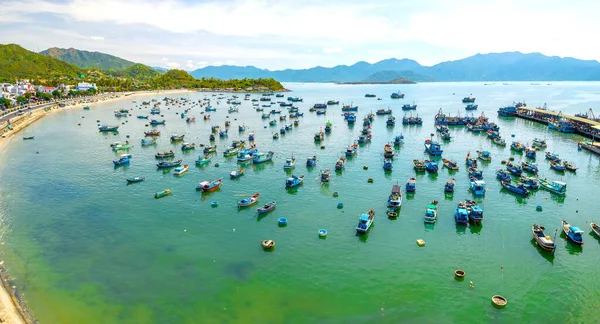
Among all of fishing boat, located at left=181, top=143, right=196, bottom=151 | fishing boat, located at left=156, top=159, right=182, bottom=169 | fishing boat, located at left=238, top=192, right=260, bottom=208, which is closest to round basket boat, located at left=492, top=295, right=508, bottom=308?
fishing boat, located at left=238, top=192, right=260, bottom=208

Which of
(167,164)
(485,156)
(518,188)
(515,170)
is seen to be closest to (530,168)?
(515,170)

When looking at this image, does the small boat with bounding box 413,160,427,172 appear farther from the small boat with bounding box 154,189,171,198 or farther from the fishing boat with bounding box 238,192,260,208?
the small boat with bounding box 154,189,171,198

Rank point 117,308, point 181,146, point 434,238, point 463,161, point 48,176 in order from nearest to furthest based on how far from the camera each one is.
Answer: point 117,308, point 434,238, point 48,176, point 463,161, point 181,146

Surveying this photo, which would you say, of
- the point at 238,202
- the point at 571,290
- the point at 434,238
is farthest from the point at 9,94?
the point at 571,290

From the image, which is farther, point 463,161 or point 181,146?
point 181,146

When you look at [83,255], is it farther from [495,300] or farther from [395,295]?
[495,300]
